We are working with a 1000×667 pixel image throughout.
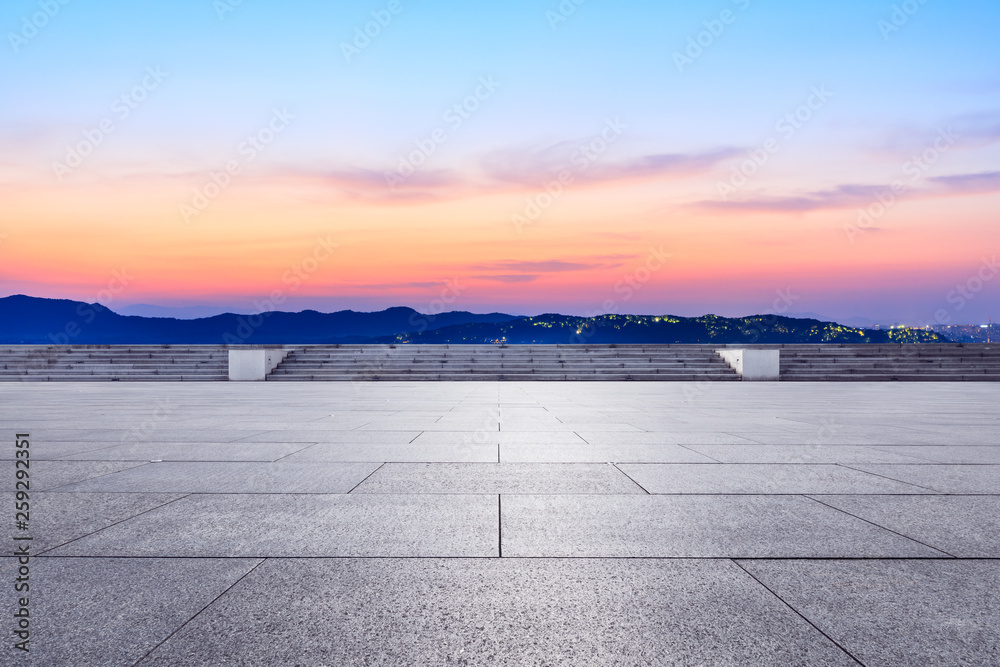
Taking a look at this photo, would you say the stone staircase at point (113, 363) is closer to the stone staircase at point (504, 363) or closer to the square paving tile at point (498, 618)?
the stone staircase at point (504, 363)

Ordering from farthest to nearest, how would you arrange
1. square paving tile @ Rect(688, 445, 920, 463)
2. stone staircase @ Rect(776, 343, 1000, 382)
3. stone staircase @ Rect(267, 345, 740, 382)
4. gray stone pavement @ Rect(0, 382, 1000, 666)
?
stone staircase @ Rect(267, 345, 740, 382) → stone staircase @ Rect(776, 343, 1000, 382) → square paving tile @ Rect(688, 445, 920, 463) → gray stone pavement @ Rect(0, 382, 1000, 666)

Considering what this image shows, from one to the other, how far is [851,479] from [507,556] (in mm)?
4144

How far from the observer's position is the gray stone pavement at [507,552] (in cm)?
281

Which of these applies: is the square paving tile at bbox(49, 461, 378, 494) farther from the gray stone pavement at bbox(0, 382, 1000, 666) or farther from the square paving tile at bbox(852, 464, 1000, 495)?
the square paving tile at bbox(852, 464, 1000, 495)

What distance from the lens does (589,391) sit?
2086 cm

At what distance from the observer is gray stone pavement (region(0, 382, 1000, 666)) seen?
9.22ft

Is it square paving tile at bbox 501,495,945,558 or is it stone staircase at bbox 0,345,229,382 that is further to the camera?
stone staircase at bbox 0,345,229,382

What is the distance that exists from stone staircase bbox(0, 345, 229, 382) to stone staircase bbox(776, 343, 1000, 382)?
82.7 feet

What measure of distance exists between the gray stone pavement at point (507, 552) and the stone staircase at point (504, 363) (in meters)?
18.7

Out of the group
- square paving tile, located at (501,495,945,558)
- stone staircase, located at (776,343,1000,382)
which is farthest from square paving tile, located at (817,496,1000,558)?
stone staircase, located at (776,343,1000,382)

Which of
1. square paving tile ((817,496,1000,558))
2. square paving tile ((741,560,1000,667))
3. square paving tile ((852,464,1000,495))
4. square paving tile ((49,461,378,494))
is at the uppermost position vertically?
square paving tile ((741,560,1000,667))

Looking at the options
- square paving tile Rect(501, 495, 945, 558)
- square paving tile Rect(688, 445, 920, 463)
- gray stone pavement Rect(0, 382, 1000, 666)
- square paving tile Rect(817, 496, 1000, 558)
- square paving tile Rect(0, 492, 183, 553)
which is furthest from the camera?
square paving tile Rect(688, 445, 920, 463)

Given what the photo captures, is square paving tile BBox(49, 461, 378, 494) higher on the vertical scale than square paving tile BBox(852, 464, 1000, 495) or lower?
higher

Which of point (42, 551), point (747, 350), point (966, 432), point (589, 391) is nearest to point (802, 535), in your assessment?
point (42, 551)
